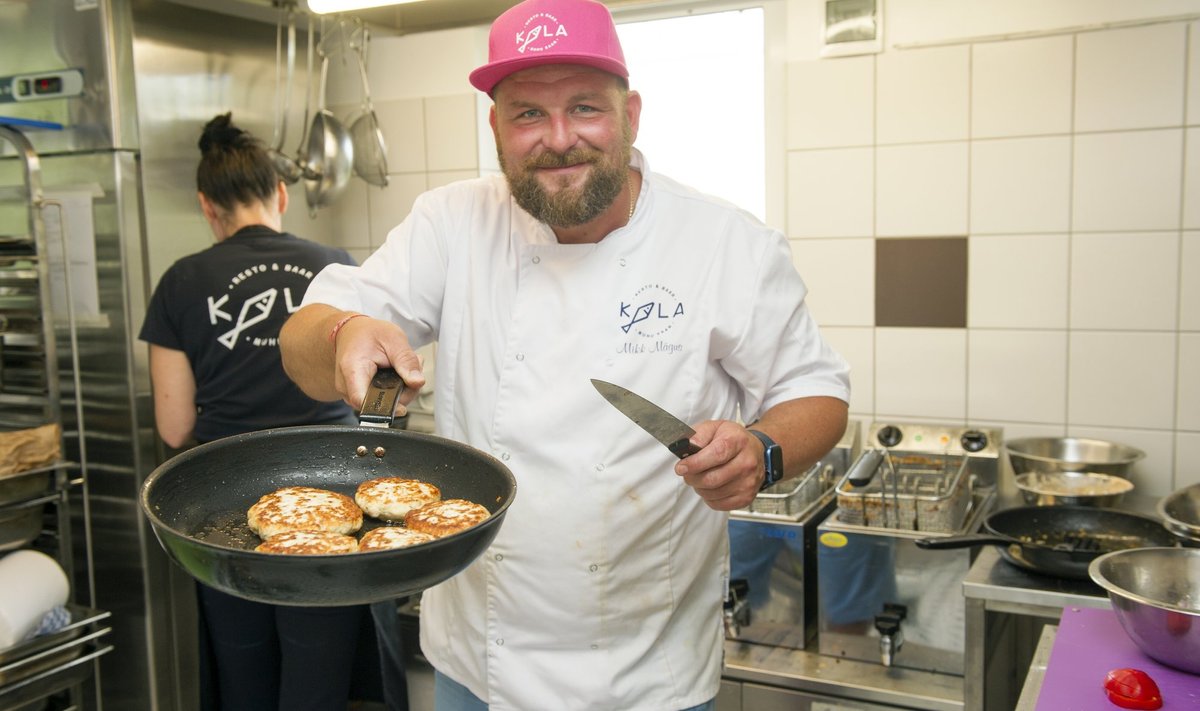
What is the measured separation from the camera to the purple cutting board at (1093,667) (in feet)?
4.72

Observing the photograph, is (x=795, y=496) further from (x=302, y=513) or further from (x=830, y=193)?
(x=302, y=513)

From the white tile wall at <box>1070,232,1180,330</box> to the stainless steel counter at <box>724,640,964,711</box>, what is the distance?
3.27 feet

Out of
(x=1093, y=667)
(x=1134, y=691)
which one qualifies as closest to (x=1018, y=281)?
(x=1093, y=667)

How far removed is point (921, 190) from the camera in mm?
2727

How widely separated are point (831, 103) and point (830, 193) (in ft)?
0.77

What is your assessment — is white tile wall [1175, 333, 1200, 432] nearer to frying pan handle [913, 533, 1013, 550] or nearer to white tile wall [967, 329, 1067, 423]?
white tile wall [967, 329, 1067, 423]

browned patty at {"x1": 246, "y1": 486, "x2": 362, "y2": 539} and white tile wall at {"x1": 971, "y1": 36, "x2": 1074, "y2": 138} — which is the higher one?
white tile wall at {"x1": 971, "y1": 36, "x2": 1074, "y2": 138}

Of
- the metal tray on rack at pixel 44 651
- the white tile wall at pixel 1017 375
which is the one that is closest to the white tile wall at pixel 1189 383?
the white tile wall at pixel 1017 375

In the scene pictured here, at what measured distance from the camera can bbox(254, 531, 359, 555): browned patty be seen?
1161mm

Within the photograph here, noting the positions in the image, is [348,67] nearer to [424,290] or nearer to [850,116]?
[850,116]

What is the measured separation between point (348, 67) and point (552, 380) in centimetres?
219

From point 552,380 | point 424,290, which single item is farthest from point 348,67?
point 552,380

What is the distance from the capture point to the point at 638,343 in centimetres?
159

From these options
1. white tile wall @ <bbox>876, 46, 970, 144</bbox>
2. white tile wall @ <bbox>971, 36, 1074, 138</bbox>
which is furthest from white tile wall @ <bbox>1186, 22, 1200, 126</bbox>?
white tile wall @ <bbox>876, 46, 970, 144</bbox>
